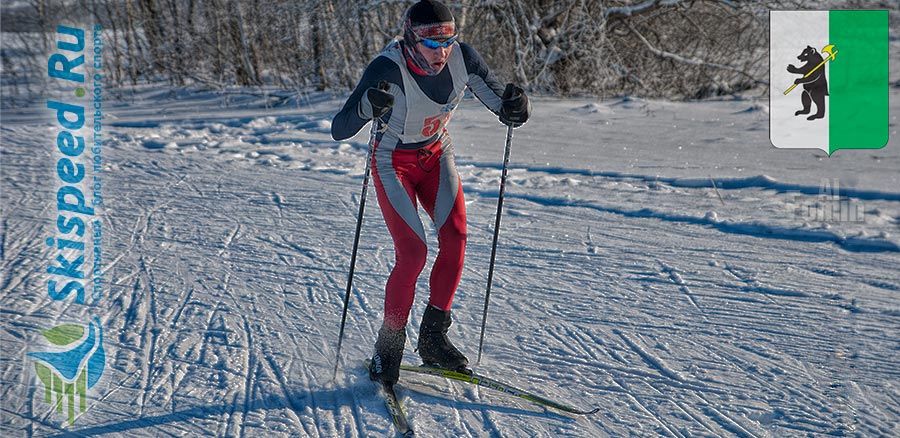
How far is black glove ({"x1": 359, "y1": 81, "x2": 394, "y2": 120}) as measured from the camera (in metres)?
3.34

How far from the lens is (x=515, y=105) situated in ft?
12.3

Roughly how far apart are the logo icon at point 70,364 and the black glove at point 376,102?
1.97 metres

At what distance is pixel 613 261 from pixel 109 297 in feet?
11.5

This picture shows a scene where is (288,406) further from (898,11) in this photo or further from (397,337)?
(898,11)

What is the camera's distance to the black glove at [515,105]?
12.3 ft

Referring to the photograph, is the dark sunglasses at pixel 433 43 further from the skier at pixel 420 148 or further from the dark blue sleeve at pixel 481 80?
the dark blue sleeve at pixel 481 80

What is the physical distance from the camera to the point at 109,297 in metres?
5.05

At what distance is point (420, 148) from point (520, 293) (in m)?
1.63

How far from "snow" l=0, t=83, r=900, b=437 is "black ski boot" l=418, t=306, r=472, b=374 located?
102 millimetres

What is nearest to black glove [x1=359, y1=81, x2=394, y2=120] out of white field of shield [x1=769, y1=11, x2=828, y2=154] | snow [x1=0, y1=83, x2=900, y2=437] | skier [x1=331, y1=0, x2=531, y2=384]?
skier [x1=331, y1=0, x2=531, y2=384]

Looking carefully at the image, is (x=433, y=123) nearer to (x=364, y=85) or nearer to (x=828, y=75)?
(x=364, y=85)

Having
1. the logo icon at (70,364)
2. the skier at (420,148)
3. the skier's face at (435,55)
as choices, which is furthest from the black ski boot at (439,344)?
the logo icon at (70,364)

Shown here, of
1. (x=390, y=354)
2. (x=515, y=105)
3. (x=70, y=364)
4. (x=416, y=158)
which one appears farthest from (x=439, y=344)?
(x=70, y=364)

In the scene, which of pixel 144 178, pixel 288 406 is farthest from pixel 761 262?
pixel 144 178
